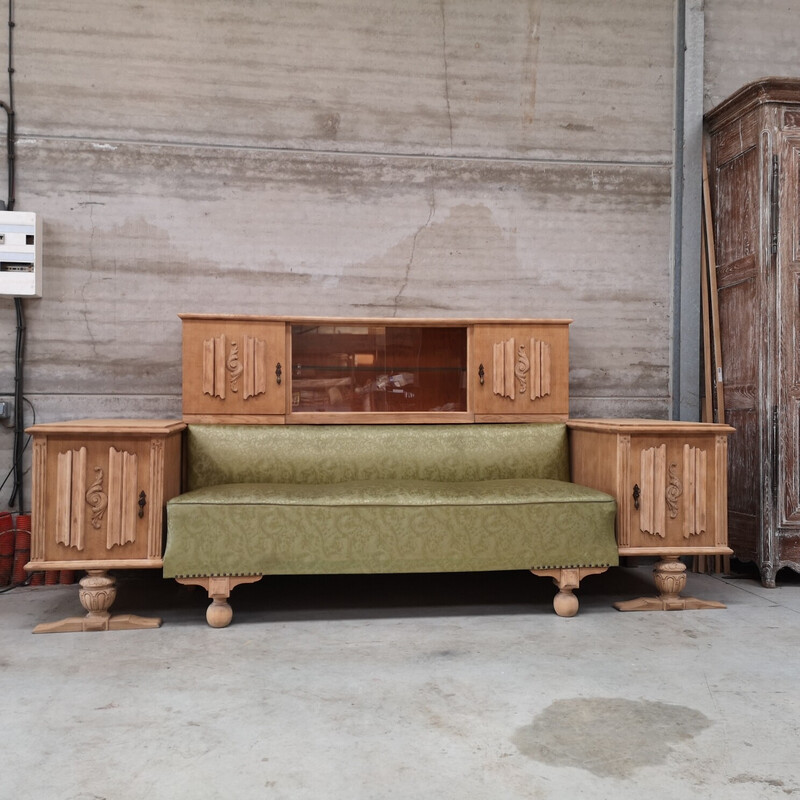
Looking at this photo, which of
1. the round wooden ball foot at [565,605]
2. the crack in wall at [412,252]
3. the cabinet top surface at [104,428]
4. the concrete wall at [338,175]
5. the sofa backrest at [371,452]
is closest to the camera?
the cabinet top surface at [104,428]

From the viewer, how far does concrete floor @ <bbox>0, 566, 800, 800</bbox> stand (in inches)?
58.7

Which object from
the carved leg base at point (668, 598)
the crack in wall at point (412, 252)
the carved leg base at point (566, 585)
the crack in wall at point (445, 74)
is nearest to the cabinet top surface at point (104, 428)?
the crack in wall at point (412, 252)

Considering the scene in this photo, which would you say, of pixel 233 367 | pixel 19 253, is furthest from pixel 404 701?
pixel 19 253

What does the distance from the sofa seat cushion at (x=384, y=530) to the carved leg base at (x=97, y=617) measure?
248 mm

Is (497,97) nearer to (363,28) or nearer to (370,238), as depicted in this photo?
(363,28)

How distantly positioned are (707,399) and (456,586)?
5.48 ft

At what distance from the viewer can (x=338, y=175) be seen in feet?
11.8

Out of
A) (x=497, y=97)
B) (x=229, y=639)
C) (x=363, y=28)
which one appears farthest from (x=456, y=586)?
(x=363, y=28)

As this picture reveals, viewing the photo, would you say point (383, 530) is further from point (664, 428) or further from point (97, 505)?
point (664, 428)

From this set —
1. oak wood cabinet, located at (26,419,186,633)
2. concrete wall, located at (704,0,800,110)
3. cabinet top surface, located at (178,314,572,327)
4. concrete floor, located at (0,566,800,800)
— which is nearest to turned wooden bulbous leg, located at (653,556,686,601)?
concrete floor, located at (0,566,800,800)

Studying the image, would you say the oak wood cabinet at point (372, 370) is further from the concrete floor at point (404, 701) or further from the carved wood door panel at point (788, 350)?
the carved wood door panel at point (788, 350)

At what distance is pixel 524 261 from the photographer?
146 inches

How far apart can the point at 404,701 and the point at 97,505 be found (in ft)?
4.56

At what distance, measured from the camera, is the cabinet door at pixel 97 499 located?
2.53m
